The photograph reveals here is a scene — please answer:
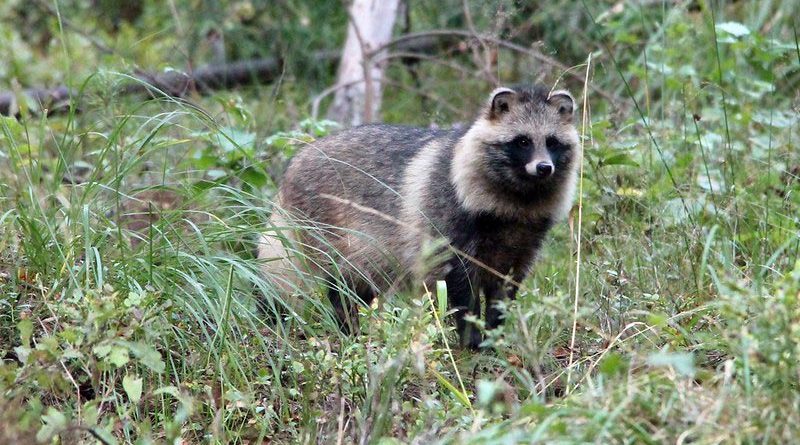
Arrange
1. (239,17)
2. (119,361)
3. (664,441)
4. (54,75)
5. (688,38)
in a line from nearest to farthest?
(664,441) < (119,361) < (688,38) < (239,17) < (54,75)

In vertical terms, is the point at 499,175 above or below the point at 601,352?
above

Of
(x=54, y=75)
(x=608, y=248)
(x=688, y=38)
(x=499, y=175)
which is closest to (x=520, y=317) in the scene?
(x=499, y=175)

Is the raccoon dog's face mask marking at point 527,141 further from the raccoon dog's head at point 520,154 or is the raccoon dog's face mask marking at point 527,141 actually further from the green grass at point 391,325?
the green grass at point 391,325

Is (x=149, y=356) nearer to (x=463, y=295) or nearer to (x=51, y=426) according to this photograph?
(x=51, y=426)

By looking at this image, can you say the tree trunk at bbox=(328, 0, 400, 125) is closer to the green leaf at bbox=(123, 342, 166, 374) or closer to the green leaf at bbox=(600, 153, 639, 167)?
the green leaf at bbox=(600, 153, 639, 167)

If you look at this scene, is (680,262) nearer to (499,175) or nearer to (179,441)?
(499,175)

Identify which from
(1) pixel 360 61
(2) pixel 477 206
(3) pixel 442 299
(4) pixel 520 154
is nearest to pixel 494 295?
(2) pixel 477 206

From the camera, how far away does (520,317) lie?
3.25 meters

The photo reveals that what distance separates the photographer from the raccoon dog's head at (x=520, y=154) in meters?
5.06

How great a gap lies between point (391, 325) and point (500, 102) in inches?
62.7

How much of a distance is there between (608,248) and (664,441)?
2.46 m

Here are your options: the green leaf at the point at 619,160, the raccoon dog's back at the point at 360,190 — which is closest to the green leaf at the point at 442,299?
the raccoon dog's back at the point at 360,190

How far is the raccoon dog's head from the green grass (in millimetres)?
378

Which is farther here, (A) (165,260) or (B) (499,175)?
(B) (499,175)
